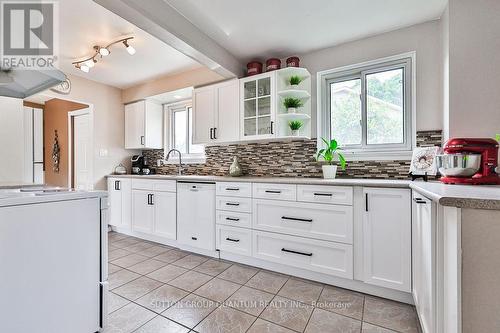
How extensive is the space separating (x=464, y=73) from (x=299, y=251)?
1945mm

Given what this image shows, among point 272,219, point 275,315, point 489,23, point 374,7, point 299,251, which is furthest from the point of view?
point 272,219

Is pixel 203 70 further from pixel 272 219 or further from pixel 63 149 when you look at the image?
pixel 63 149

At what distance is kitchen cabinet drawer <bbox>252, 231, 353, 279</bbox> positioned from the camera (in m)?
1.97

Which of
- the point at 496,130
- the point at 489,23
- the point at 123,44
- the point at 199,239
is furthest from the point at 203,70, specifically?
the point at 496,130

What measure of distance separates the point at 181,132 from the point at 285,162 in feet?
6.73

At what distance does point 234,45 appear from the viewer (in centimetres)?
264

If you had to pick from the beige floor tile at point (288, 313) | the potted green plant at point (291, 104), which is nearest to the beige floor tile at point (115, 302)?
the beige floor tile at point (288, 313)

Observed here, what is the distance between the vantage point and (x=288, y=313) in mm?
1669

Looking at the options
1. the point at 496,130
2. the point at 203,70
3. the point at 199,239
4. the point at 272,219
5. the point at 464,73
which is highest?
the point at 203,70

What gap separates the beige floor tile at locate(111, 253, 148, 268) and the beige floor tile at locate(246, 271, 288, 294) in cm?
134

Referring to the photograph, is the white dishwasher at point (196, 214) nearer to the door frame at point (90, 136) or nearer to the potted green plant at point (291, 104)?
the potted green plant at point (291, 104)

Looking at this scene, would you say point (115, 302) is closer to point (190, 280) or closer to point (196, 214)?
→ point (190, 280)

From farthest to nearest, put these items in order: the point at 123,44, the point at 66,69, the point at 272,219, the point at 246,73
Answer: the point at 66,69 → the point at 246,73 → the point at 123,44 → the point at 272,219

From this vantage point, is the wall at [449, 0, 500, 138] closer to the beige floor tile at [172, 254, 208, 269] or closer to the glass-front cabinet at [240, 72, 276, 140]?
the glass-front cabinet at [240, 72, 276, 140]
